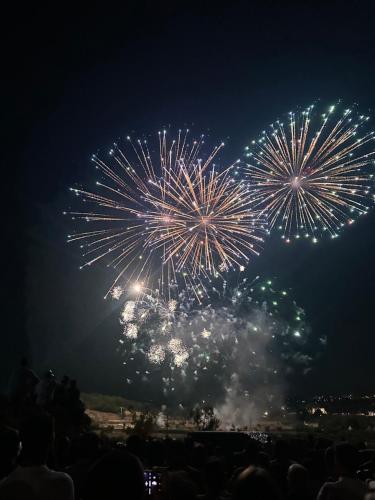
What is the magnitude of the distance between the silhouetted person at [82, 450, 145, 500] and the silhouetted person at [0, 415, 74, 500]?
138cm

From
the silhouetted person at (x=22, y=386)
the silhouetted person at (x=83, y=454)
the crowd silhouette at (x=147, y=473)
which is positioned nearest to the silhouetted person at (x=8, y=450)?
the crowd silhouette at (x=147, y=473)

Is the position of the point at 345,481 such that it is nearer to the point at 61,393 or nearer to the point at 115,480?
Result: the point at 115,480

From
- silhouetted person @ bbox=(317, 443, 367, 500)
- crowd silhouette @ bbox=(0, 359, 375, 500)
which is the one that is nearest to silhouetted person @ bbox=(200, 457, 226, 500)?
crowd silhouette @ bbox=(0, 359, 375, 500)

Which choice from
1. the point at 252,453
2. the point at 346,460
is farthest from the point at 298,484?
the point at 252,453

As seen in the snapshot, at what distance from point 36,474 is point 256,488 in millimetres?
2587

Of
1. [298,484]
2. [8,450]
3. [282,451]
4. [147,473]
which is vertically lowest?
[147,473]

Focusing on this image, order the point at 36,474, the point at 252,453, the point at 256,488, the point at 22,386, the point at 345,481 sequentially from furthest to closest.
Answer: the point at 22,386 < the point at 252,453 < the point at 345,481 < the point at 36,474 < the point at 256,488

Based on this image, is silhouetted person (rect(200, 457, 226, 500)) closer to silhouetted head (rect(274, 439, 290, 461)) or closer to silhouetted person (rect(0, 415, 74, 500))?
silhouetted person (rect(0, 415, 74, 500))

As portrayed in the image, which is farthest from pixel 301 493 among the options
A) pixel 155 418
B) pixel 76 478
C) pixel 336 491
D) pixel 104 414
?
pixel 104 414

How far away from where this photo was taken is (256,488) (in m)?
2.88

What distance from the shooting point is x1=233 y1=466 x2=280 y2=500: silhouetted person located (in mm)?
2873

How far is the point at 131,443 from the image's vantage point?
10.6 meters

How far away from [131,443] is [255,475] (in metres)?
8.54

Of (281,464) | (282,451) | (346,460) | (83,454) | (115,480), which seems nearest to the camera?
(115,480)
